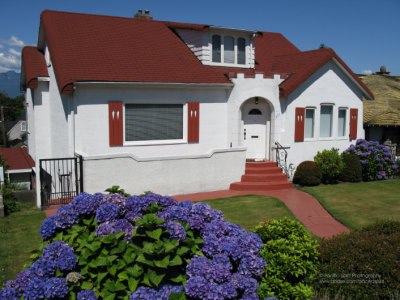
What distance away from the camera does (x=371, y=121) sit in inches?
874

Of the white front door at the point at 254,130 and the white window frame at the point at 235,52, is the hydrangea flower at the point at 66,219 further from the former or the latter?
the white window frame at the point at 235,52

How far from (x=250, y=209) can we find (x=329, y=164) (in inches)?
247

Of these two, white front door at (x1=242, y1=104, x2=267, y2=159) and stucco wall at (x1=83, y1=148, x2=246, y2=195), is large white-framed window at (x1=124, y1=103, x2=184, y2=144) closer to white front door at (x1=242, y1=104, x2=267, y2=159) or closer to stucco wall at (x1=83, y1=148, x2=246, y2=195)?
stucco wall at (x1=83, y1=148, x2=246, y2=195)

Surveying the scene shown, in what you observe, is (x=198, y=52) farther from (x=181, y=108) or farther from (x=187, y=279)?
(x=187, y=279)

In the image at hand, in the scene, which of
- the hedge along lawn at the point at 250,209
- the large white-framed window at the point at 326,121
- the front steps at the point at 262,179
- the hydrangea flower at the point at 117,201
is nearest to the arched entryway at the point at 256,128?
the front steps at the point at 262,179

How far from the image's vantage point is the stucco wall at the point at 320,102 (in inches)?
659

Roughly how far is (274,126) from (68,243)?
12643 millimetres

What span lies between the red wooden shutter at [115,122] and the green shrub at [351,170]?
9.98 metres

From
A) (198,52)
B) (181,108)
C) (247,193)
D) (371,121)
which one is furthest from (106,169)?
(371,121)

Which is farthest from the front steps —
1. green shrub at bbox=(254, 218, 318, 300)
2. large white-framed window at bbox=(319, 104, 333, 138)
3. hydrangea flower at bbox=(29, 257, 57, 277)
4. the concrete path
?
hydrangea flower at bbox=(29, 257, 57, 277)

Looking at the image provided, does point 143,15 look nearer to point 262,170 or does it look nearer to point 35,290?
point 262,170

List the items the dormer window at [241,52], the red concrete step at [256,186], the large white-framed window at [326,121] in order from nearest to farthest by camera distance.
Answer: the red concrete step at [256,186] < the dormer window at [241,52] < the large white-framed window at [326,121]

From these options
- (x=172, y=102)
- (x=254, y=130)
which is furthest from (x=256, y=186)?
(x=172, y=102)

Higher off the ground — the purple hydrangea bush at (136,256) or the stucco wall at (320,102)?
the stucco wall at (320,102)
